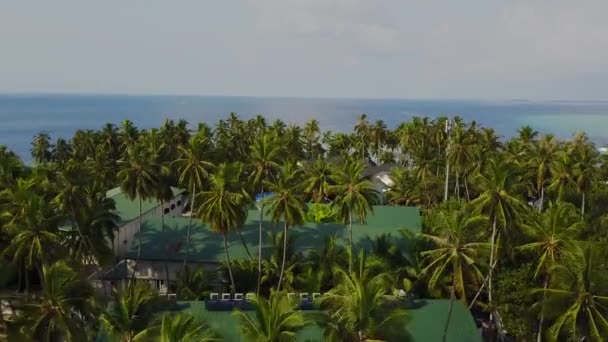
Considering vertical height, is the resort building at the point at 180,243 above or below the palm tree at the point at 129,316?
below

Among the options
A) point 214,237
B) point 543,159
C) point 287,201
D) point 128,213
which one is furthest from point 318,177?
point 543,159

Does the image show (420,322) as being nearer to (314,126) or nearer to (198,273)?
(198,273)

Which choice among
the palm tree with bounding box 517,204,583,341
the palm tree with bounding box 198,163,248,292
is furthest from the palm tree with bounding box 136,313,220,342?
the palm tree with bounding box 517,204,583,341

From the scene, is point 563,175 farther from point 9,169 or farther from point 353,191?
point 9,169

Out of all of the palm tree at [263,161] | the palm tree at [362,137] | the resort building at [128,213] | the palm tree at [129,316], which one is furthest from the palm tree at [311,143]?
the palm tree at [129,316]

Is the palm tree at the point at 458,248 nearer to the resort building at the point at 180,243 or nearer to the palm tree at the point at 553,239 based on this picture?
the palm tree at the point at 553,239

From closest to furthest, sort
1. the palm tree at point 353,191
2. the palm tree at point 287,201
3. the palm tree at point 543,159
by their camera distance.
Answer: the palm tree at point 287,201 → the palm tree at point 353,191 → the palm tree at point 543,159
